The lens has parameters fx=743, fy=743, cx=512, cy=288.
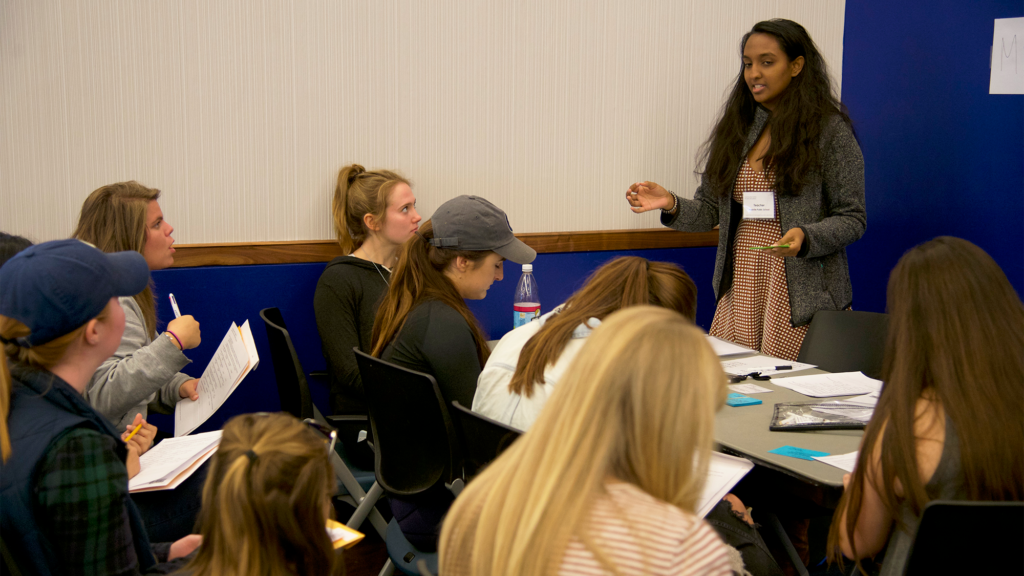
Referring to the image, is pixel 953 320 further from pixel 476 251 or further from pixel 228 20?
pixel 228 20

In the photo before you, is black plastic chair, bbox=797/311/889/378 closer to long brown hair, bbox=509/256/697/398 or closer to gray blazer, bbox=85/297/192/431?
long brown hair, bbox=509/256/697/398

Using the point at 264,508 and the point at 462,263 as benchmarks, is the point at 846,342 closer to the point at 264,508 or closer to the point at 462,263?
the point at 462,263

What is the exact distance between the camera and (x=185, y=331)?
1.88m

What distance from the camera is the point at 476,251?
2080 mm

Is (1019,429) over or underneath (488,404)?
over

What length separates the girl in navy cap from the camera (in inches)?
43.5

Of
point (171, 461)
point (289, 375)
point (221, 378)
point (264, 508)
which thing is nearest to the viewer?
point (264, 508)

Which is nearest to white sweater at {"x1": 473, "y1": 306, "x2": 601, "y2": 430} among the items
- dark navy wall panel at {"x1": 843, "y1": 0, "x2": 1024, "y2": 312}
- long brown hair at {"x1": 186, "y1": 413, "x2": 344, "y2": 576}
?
long brown hair at {"x1": 186, "y1": 413, "x2": 344, "y2": 576}

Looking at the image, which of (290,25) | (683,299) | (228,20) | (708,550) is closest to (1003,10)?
(683,299)

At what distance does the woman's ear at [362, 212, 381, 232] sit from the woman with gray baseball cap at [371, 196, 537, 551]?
31.5 inches

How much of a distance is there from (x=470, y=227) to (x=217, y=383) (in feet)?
2.54

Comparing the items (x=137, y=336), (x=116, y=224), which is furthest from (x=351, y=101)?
(x=137, y=336)

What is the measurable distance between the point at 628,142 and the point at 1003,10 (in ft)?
5.59

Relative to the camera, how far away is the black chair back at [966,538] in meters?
1.06
